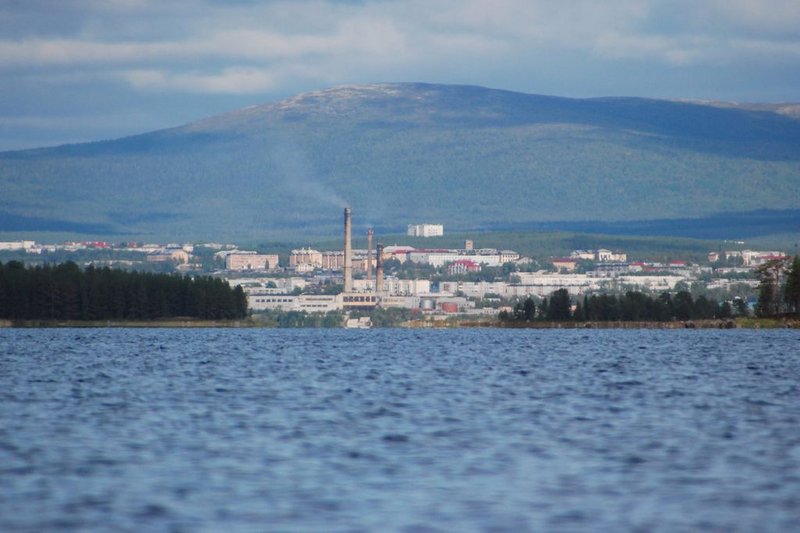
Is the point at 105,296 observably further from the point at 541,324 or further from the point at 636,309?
the point at 636,309

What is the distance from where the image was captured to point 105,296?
16450cm

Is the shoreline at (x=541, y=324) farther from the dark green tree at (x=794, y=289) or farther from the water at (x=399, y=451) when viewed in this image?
the water at (x=399, y=451)

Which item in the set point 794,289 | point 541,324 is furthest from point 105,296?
point 794,289

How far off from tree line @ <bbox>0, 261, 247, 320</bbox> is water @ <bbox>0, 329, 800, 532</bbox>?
336 ft

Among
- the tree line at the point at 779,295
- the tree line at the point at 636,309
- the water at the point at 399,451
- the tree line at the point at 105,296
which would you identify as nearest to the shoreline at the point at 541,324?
the tree line at the point at 105,296

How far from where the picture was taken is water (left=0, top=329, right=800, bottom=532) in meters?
24.8

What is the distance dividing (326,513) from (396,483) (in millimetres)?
3155

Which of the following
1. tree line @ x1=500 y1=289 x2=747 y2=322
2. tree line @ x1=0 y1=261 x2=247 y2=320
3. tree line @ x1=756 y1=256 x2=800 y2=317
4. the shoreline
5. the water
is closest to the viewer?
the water

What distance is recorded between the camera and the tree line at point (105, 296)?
159m

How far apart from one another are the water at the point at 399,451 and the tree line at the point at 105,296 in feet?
336

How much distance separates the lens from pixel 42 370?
201 feet

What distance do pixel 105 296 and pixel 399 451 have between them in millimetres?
135466

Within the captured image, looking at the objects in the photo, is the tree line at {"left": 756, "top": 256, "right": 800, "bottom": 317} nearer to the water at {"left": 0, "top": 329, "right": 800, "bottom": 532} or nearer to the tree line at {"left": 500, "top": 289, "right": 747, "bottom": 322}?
the tree line at {"left": 500, "top": 289, "right": 747, "bottom": 322}

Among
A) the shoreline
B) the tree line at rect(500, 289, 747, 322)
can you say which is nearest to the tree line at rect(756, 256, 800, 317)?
the shoreline
